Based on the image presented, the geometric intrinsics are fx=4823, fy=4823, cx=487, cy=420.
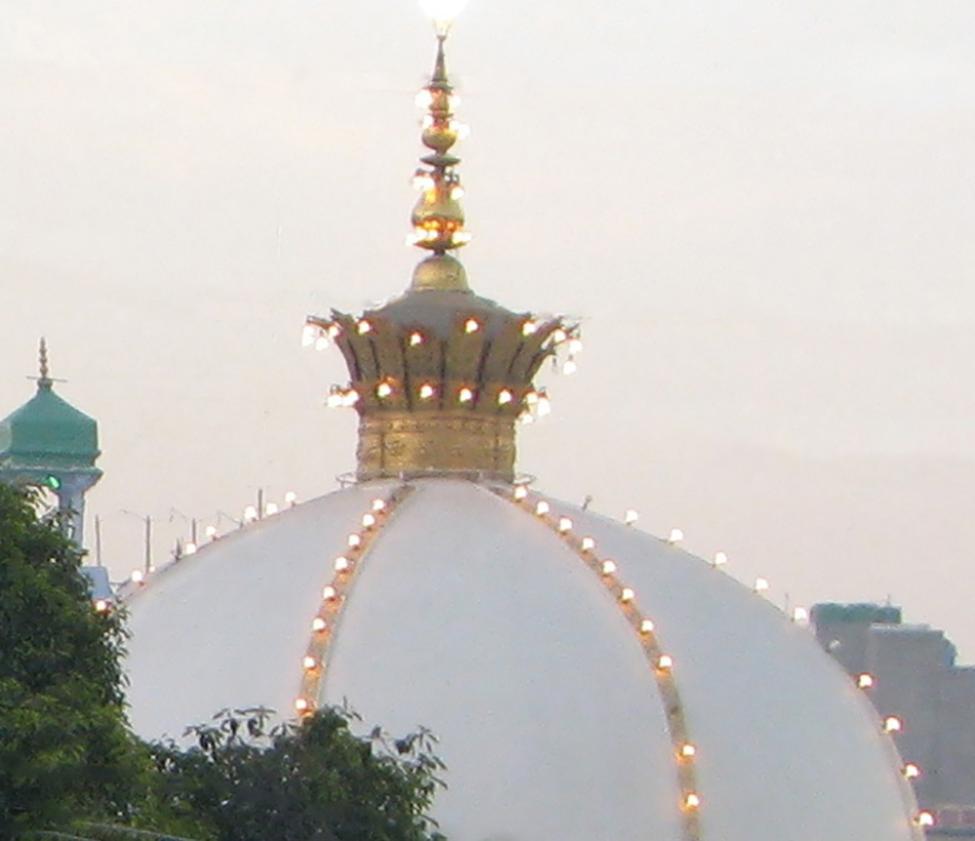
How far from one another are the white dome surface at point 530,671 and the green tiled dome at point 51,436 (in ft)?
188

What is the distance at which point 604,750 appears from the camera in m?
33.2

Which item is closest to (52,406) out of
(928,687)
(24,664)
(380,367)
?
(928,687)

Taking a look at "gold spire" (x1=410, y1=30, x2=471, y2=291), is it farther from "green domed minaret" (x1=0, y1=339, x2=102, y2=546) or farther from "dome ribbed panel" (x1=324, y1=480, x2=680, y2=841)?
"green domed minaret" (x1=0, y1=339, x2=102, y2=546)

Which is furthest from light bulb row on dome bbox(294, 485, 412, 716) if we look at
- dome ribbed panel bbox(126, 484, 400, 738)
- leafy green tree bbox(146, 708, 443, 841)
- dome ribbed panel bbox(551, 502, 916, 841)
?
leafy green tree bbox(146, 708, 443, 841)

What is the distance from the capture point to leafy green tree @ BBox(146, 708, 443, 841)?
2834 centimetres

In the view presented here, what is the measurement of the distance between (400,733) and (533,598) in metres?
1.94

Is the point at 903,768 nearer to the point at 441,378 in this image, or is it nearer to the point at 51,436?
the point at 441,378

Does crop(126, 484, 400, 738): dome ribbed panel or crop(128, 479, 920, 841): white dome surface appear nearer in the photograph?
crop(128, 479, 920, 841): white dome surface

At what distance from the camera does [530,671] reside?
110ft

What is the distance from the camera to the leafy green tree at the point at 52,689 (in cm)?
2444

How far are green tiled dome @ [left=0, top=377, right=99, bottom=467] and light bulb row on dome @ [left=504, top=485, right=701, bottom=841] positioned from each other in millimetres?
56981

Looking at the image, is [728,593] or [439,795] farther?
[728,593]

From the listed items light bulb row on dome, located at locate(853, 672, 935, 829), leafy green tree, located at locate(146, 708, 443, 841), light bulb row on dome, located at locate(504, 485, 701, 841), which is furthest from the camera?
light bulb row on dome, located at locate(853, 672, 935, 829)

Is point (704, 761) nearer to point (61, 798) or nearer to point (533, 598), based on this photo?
point (533, 598)
